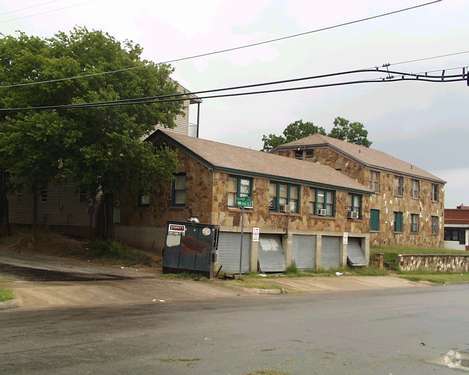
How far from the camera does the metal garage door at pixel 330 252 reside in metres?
34.6

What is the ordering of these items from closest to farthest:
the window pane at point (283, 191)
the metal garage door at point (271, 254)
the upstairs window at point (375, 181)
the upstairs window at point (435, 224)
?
the metal garage door at point (271, 254)
the window pane at point (283, 191)
the upstairs window at point (375, 181)
the upstairs window at point (435, 224)

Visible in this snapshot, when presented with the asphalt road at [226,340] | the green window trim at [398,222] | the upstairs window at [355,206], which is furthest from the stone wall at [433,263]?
the asphalt road at [226,340]

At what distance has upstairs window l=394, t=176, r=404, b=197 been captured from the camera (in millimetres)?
49688

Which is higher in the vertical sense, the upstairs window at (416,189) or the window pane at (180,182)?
the upstairs window at (416,189)

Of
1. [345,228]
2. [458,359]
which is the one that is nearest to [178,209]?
[345,228]

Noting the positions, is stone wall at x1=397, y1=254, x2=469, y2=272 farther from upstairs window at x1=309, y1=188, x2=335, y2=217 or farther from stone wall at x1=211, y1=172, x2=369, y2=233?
upstairs window at x1=309, y1=188, x2=335, y2=217

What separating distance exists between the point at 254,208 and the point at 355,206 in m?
9.85

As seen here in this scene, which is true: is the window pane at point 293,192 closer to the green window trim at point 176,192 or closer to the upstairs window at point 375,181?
the green window trim at point 176,192

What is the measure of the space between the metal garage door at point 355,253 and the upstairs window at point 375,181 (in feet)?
33.4

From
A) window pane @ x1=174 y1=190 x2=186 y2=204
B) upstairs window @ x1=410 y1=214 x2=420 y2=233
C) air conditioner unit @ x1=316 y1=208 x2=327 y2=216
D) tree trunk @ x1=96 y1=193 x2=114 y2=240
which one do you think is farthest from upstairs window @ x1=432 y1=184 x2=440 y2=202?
tree trunk @ x1=96 y1=193 x2=114 y2=240

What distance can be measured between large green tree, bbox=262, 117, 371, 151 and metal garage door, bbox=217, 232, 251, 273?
140 ft

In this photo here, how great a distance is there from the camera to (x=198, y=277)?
24.7 m

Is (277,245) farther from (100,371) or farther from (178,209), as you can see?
(100,371)

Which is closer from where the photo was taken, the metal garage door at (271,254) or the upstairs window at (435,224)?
the metal garage door at (271,254)
